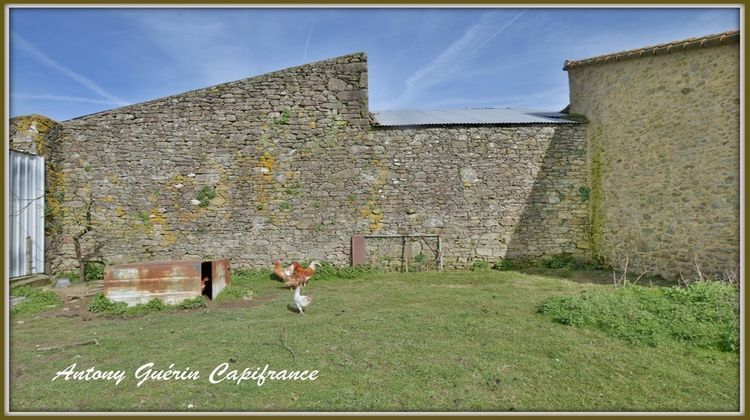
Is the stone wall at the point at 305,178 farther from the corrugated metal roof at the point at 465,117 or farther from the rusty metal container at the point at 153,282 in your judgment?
the rusty metal container at the point at 153,282

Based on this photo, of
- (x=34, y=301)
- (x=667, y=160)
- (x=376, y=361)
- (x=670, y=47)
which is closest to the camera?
(x=376, y=361)

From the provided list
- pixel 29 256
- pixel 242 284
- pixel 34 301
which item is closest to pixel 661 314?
pixel 242 284

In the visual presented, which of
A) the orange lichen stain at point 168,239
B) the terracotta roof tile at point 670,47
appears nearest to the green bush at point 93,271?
the orange lichen stain at point 168,239

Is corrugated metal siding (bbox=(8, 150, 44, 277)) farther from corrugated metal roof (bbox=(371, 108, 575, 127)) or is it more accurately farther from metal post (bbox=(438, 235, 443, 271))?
metal post (bbox=(438, 235, 443, 271))

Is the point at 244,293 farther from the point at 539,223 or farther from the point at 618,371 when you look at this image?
the point at 539,223

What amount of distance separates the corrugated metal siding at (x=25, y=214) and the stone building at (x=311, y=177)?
627 mm

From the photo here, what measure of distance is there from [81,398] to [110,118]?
867 cm

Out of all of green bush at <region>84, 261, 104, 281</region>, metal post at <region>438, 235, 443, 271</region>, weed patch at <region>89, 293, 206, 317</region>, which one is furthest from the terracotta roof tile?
green bush at <region>84, 261, 104, 281</region>

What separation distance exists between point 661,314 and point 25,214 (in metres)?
12.5

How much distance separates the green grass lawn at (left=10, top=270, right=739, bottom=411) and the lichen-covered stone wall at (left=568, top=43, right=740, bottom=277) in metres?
4.31

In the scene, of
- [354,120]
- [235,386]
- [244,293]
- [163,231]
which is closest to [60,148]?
[163,231]

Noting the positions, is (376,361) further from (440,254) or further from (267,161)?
(267,161)

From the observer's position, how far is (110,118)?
383 inches

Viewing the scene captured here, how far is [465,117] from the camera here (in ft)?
36.5
